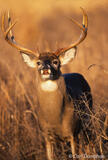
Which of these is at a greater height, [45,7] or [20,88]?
[45,7]

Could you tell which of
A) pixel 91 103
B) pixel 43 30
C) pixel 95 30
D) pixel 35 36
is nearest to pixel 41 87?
pixel 91 103

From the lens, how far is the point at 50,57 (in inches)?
210

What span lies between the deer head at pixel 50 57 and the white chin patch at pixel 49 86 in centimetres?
9

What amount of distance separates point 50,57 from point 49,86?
1.39 ft

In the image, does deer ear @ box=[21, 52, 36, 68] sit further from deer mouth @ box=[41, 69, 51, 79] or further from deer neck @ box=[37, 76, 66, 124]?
deer mouth @ box=[41, 69, 51, 79]

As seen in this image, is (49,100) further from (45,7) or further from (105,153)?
(45,7)

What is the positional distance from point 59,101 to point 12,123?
1.38m

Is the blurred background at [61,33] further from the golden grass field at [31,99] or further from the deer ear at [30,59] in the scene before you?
the deer ear at [30,59]

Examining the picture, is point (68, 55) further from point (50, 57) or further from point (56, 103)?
point (56, 103)

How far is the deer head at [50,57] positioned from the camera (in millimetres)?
5141

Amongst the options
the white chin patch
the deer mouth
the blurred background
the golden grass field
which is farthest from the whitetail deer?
the blurred background

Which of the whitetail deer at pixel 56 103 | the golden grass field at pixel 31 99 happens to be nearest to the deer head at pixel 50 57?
the whitetail deer at pixel 56 103

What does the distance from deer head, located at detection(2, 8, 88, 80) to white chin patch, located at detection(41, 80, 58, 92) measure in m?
0.09

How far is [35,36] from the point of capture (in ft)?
53.1
